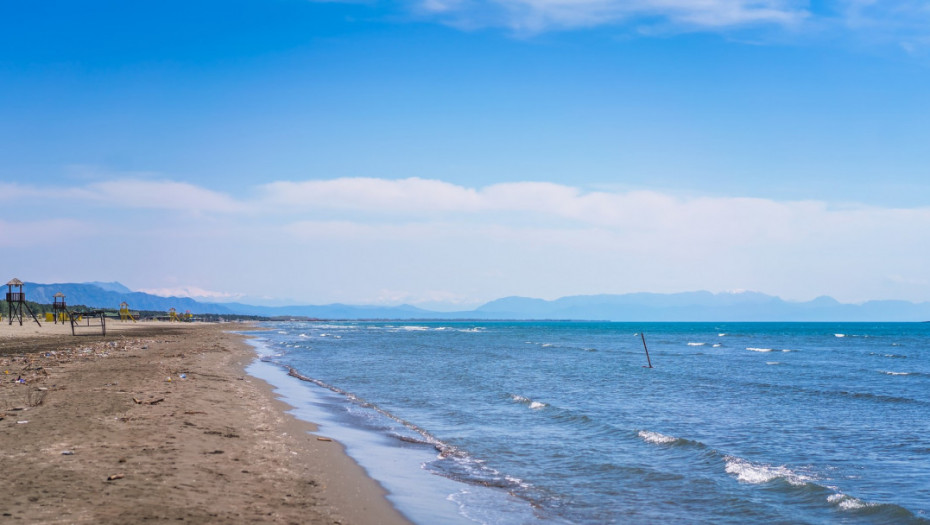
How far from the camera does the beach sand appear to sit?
8773 millimetres

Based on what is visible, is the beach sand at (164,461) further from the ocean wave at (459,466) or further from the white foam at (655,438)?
the white foam at (655,438)

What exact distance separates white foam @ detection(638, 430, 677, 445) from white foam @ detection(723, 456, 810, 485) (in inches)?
93.8

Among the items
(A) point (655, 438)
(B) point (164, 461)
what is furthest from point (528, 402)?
(B) point (164, 461)

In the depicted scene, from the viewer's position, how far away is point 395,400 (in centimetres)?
2625

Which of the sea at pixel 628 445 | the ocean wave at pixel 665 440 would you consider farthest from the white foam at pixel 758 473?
the ocean wave at pixel 665 440

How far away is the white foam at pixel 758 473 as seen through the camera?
14.2m

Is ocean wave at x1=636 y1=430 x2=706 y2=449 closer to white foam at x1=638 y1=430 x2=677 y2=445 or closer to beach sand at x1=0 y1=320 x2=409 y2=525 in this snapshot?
white foam at x1=638 y1=430 x2=677 y2=445

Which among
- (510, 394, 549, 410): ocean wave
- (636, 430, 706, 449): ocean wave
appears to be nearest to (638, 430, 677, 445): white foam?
(636, 430, 706, 449): ocean wave

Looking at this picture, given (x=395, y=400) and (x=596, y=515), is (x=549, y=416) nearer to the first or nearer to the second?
(x=395, y=400)

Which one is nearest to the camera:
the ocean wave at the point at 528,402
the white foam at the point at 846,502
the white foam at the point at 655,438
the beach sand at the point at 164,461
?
the beach sand at the point at 164,461

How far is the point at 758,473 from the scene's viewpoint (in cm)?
1470

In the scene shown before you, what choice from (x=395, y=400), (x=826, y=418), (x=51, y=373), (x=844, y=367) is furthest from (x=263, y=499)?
(x=844, y=367)

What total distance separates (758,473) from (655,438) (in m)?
4.17

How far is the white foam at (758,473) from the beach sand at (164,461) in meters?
8.63
